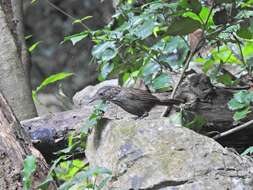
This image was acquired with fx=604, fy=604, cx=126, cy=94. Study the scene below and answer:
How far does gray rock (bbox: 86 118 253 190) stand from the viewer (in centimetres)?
232

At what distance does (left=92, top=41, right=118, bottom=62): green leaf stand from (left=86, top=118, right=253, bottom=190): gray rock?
908mm

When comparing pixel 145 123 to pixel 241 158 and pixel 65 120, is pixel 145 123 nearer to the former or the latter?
pixel 241 158

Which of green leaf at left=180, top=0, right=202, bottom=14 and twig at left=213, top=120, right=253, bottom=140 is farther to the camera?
twig at left=213, top=120, right=253, bottom=140

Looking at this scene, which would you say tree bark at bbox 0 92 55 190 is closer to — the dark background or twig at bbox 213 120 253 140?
twig at bbox 213 120 253 140

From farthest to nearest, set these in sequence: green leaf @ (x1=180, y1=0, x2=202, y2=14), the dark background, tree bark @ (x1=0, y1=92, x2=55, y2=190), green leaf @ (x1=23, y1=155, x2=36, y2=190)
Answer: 1. the dark background
2. green leaf @ (x1=180, y1=0, x2=202, y2=14)
3. tree bark @ (x1=0, y1=92, x2=55, y2=190)
4. green leaf @ (x1=23, y1=155, x2=36, y2=190)

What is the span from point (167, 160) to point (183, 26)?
3.22 feet

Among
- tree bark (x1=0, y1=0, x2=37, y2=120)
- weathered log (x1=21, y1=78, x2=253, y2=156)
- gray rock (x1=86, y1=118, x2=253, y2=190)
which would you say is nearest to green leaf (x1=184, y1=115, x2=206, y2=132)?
weathered log (x1=21, y1=78, x2=253, y2=156)

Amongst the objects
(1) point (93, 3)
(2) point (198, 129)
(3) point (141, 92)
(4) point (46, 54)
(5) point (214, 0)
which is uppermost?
(5) point (214, 0)

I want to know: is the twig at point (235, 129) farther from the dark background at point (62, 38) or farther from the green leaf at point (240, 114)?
the dark background at point (62, 38)

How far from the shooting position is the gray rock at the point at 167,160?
7.61 feet

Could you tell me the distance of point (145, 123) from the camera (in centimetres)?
260

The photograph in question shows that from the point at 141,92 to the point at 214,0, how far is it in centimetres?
63

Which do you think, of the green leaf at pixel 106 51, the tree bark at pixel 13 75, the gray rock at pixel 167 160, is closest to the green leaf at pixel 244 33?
the green leaf at pixel 106 51

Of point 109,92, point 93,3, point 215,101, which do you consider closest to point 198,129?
point 215,101
